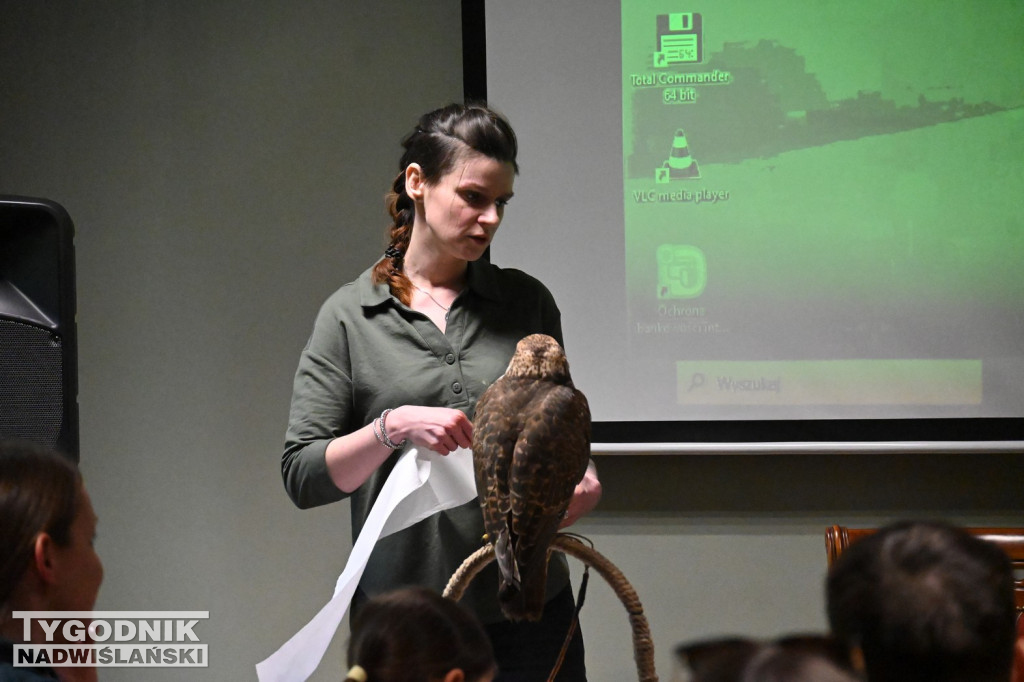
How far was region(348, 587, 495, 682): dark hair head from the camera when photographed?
823mm

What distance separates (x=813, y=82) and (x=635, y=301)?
786 mm

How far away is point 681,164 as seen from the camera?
253 centimetres

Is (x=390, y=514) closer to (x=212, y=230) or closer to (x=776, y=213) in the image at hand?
(x=776, y=213)

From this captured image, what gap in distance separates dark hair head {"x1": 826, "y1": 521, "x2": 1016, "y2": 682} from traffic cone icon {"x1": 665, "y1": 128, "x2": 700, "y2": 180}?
190 cm

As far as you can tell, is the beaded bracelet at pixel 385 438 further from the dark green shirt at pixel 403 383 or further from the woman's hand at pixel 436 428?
the dark green shirt at pixel 403 383

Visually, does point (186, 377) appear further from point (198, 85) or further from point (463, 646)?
point (463, 646)

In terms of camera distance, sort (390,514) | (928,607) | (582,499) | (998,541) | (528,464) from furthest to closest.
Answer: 1. (998,541)
2. (390,514)
3. (582,499)
4. (528,464)
5. (928,607)

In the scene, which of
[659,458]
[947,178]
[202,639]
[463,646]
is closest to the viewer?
[463,646]

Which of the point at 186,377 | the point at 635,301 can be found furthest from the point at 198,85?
the point at 635,301

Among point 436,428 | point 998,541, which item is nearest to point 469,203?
point 436,428

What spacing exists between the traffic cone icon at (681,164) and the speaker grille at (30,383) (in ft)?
5.53

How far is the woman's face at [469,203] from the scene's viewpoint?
3.82 ft

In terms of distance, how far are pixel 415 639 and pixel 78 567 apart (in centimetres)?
36

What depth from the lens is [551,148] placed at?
2.54 m
